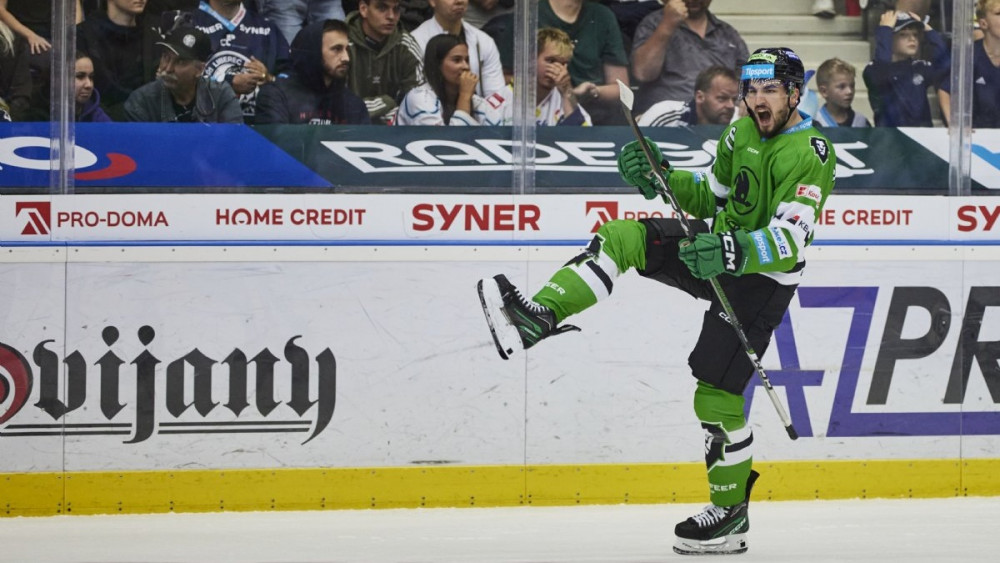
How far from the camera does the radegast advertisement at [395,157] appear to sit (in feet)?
16.6

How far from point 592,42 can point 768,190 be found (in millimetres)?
1406

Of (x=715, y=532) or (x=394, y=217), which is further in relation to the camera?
(x=394, y=217)

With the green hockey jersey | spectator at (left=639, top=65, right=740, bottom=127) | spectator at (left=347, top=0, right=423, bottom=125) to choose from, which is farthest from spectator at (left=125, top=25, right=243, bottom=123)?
the green hockey jersey

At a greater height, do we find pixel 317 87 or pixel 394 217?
pixel 317 87

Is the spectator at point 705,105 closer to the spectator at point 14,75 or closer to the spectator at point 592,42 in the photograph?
the spectator at point 592,42

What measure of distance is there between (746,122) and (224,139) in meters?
1.92

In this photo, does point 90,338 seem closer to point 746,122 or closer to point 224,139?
point 224,139

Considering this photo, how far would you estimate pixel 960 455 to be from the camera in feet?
17.6

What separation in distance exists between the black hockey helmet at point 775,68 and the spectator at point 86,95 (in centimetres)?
230

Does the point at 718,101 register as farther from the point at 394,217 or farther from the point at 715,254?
the point at 715,254

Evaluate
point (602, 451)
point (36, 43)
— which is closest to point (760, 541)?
point (602, 451)

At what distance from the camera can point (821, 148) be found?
401cm

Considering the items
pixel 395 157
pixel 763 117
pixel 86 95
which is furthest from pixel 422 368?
pixel 763 117

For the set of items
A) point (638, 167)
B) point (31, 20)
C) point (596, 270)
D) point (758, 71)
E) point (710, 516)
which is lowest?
point (710, 516)
